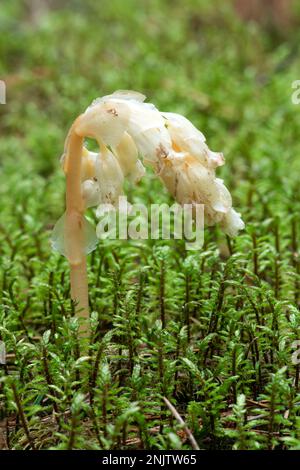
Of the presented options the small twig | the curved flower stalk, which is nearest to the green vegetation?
the small twig

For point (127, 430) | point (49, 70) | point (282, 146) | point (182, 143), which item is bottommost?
point (127, 430)

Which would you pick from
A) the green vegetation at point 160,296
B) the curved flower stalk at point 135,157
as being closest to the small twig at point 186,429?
the green vegetation at point 160,296

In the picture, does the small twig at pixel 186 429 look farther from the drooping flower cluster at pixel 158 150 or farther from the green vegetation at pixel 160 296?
the drooping flower cluster at pixel 158 150

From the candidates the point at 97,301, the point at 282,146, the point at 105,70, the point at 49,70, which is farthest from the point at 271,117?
the point at 97,301

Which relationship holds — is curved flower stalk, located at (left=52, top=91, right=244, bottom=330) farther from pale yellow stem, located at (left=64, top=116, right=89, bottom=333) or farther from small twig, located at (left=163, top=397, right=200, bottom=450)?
small twig, located at (left=163, top=397, right=200, bottom=450)

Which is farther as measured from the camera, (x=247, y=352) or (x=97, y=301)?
(x=97, y=301)

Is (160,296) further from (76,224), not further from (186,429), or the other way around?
(186,429)

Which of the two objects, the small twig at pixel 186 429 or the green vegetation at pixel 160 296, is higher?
the green vegetation at pixel 160 296

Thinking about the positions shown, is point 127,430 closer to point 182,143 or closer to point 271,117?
point 182,143
